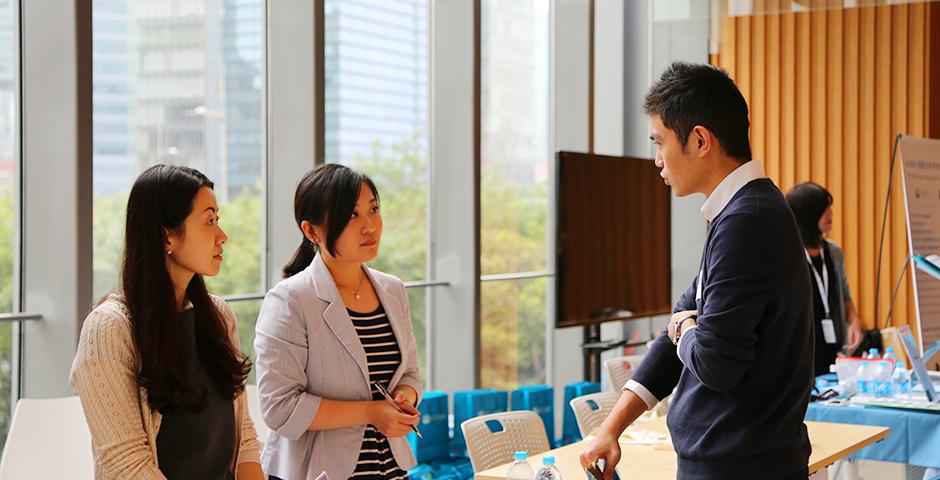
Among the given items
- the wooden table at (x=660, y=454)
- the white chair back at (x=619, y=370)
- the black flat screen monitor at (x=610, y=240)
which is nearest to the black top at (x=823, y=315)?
the white chair back at (x=619, y=370)

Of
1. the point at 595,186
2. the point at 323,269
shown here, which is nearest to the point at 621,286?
the point at 595,186

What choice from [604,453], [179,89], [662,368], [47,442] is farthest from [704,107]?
[179,89]

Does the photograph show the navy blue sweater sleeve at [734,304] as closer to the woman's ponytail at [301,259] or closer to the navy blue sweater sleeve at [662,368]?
the navy blue sweater sleeve at [662,368]

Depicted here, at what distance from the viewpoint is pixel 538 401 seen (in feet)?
20.4

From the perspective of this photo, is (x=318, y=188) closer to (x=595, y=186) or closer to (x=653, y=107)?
(x=653, y=107)

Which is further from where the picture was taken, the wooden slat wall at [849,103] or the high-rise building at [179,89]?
the wooden slat wall at [849,103]

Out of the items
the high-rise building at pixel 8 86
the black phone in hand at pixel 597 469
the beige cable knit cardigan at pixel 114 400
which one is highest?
the high-rise building at pixel 8 86

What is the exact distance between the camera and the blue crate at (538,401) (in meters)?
6.17

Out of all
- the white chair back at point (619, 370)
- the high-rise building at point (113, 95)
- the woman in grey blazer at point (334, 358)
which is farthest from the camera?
the white chair back at point (619, 370)

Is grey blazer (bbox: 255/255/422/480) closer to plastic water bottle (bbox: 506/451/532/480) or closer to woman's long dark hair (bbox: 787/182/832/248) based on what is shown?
plastic water bottle (bbox: 506/451/532/480)

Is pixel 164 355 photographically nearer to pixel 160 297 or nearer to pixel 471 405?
pixel 160 297

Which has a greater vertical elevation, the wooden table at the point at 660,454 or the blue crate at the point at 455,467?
the wooden table at the point at 660,454

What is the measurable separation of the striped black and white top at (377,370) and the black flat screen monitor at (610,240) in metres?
3.00

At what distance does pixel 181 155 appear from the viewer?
16.5ft
